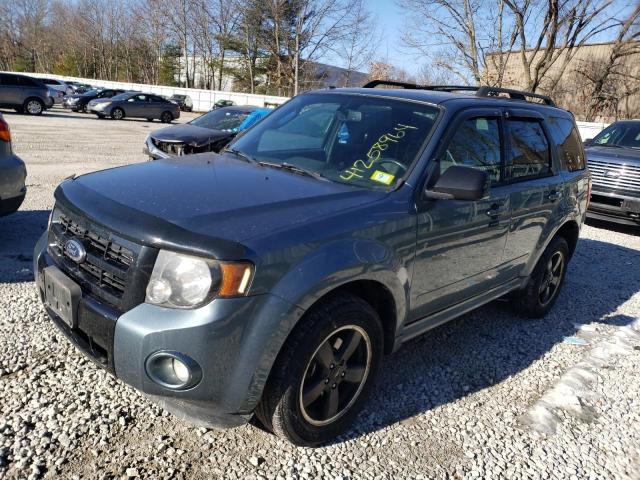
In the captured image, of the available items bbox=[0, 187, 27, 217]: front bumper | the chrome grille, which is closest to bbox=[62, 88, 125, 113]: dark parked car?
bbox=[0, 187, 27, 217]: front bumper

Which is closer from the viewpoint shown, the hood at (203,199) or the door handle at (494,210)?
the hood at (203,199)

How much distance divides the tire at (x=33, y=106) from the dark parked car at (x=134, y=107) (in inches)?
123

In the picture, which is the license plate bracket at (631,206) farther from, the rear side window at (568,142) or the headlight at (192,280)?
the headlight at (192,280)

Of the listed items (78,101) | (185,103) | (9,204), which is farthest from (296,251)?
(185,103)

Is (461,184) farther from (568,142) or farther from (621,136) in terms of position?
(621,136)

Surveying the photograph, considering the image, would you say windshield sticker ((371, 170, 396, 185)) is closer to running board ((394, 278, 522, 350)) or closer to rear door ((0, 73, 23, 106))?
running board ((394, 278, 522, 350))

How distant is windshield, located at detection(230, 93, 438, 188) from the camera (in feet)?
9.98

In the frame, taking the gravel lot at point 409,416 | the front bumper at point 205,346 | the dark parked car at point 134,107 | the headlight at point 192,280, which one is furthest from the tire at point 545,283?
the dark parked car at point 134,107

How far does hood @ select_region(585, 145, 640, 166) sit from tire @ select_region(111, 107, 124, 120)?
22.6 meters

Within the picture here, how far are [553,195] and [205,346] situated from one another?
3290 millimetres

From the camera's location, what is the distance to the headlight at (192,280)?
2092mm

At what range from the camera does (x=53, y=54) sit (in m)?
67.4

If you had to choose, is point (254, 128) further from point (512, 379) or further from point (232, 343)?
point (512, 379)

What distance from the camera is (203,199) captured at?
8.21 feet
